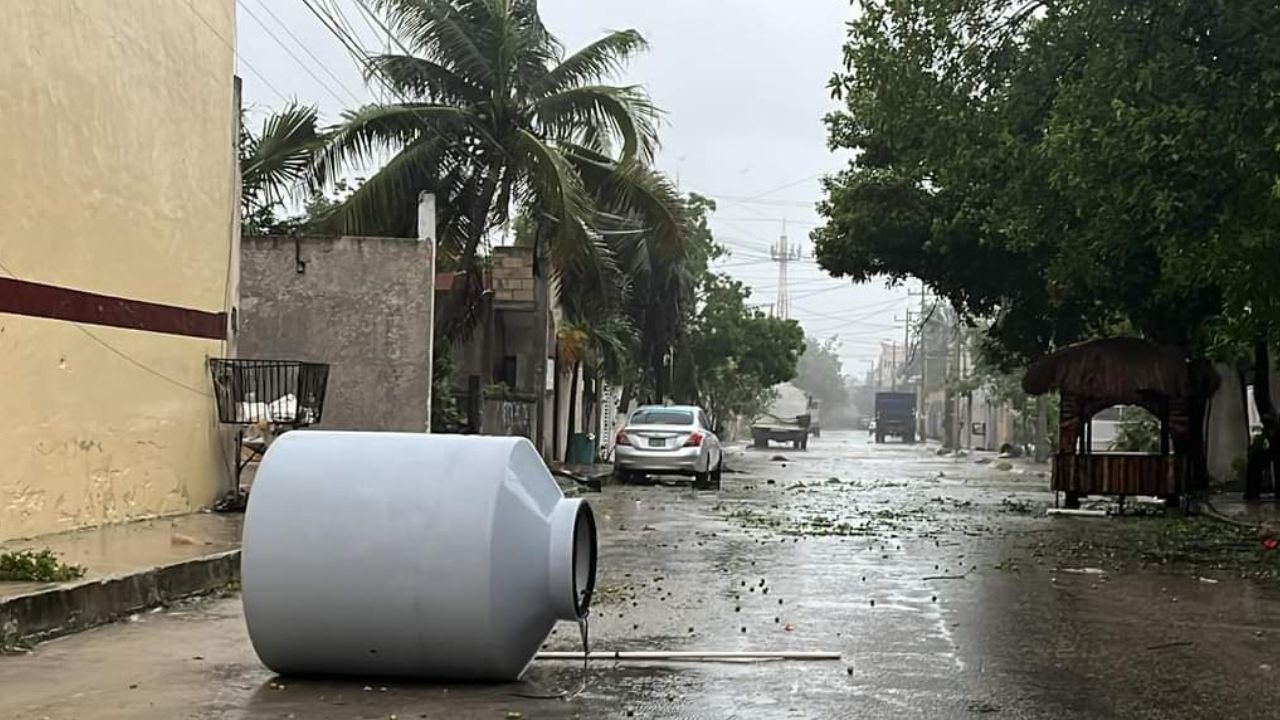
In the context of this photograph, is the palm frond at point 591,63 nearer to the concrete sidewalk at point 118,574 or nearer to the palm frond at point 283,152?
the palm frond at point 283,152

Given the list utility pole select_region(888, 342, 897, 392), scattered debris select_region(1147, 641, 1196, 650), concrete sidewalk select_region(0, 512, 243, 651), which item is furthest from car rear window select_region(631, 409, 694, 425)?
utility pole select_region(888, 342, 897, 392)

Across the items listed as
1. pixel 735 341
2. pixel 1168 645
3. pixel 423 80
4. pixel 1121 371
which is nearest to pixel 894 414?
pixel 735 341

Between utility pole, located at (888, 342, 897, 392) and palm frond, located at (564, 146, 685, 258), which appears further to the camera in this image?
utility pole, located at (888, 342, 897, 392)

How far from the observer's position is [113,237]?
12906 millimetres

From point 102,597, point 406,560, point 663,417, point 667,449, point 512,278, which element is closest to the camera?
point 406,560

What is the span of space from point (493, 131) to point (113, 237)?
465 inches

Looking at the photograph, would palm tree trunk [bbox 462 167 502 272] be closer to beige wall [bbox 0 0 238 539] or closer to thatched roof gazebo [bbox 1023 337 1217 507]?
beige wall [bbox 0 0 238 539]

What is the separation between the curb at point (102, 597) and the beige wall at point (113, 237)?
1932 mm

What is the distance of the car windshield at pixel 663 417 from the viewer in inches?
1101

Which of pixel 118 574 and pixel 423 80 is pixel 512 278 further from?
pixel 118 574

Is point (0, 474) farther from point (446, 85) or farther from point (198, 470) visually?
point (446, 85)

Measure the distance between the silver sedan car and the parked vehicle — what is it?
65755mm

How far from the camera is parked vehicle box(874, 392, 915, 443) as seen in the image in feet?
305

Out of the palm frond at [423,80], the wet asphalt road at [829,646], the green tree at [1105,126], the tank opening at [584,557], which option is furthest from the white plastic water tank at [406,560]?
the palm frond at [423,80]
